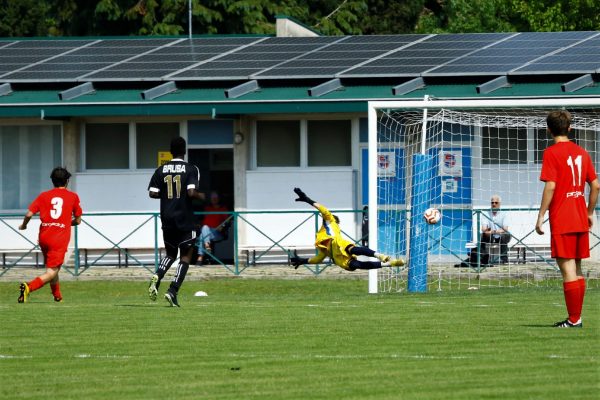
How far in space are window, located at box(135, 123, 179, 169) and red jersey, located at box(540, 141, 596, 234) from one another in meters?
18.3

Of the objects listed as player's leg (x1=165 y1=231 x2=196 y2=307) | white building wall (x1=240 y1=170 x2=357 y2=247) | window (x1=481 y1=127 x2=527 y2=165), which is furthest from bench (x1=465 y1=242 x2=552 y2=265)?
player's leg (x1=165 y1=231 x2=196 y2=307)

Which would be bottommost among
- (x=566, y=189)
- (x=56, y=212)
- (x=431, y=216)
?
(x=431, y=216)

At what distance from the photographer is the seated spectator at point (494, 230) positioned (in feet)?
81.1

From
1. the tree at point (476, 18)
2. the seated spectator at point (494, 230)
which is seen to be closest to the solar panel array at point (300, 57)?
the seated spectator at point (494, 230)

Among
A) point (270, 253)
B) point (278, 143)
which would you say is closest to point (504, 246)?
point (270, 253)

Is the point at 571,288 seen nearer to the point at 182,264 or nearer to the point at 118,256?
the point at 182,264

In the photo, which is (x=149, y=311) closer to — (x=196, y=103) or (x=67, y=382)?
(x=67, y=382)

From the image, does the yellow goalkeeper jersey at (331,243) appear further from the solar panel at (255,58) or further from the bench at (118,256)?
the solar panel at (255,58)

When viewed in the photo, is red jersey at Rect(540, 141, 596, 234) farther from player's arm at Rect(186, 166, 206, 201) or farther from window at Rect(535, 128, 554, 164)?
window at Rect(535, 128, 554, 164)

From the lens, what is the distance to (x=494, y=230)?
81.9 ft

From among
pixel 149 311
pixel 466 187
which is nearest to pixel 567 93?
pixel 466 187

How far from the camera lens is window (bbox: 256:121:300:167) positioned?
29.2m

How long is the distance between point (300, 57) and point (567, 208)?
18.3 m

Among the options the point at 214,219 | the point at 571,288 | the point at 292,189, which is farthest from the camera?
the point at 292,189
